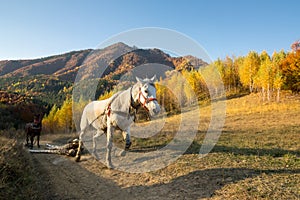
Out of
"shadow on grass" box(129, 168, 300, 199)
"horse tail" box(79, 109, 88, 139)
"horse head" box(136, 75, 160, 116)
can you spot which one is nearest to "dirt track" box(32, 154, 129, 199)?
"shadow on grass" box(129, 168, 300, 199)

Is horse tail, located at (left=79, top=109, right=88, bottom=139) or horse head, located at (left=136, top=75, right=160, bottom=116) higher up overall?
horse head, located at (left=136, top=75, right=160, bottom=116)

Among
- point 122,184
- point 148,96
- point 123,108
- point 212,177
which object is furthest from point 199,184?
point 123,108

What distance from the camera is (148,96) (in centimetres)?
720

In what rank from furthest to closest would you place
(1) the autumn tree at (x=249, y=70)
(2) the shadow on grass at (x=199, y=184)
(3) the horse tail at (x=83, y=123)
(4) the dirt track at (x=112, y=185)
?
(1) the autumn tree at (x=249, y=70)
(3) the horse tail at (x=83, y=123)
(4) the dirt track at (x=112, y=185)
(2) the shadow on grass at (x=199, y=184)

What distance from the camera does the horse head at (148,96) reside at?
6.87m

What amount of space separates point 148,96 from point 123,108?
1.56 metres

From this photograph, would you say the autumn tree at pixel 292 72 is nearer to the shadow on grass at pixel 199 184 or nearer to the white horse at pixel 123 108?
the shadow on grass at pixel 199 184

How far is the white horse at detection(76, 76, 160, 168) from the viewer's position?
722 centimetres

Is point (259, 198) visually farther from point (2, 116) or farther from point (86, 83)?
point (2, 116)

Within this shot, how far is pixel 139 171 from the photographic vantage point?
8.50 meters

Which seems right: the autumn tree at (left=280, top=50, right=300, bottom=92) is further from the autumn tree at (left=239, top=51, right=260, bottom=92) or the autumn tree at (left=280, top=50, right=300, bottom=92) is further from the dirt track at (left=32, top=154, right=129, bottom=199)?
the dirt track at (left=32, top=154, right=129, bottom=199)

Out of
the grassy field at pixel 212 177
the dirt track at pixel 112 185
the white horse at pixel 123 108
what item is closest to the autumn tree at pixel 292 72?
the grassy field at pixel 212 177

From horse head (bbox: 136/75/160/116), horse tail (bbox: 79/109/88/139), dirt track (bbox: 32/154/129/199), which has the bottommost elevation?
dirt track (bbox: 32/154/129/199)

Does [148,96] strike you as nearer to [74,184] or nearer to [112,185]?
[112,185]
